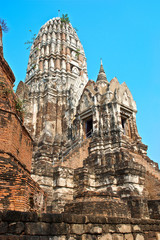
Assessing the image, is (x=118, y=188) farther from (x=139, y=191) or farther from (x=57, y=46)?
(x=57, y=46)

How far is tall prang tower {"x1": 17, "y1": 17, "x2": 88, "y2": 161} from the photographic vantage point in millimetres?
25705

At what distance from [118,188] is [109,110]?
7.46 metres

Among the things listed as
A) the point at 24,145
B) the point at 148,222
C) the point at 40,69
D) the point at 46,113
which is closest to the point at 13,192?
the point at 24,145

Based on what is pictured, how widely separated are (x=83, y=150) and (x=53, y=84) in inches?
530

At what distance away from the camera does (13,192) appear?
18.9 ft

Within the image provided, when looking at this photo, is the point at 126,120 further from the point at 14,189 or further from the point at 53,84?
the point at 14,189

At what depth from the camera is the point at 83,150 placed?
18.2 metres

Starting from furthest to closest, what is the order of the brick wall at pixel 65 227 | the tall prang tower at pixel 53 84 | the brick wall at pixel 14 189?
the tall prang tower at pixel 53 84 < the brick wall at pixel 14 189 < the brick wall at pixel 65 227

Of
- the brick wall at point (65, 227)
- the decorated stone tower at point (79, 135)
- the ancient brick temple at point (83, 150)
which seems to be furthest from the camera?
the decorated stone tower at point (79, 135)

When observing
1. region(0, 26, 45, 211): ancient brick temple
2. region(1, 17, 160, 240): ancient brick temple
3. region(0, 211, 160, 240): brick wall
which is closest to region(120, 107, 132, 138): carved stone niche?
region(1, 17, 160, 240): ancient brick temple

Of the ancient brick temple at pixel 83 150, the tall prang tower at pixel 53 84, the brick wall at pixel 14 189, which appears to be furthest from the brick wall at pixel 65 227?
the tall prang tower at pixel 53 84

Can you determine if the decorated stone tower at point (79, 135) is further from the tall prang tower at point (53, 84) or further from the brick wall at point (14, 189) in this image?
the brick wall at point (14, 189)

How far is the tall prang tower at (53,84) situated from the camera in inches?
1012

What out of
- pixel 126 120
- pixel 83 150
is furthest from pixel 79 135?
pixel 126 120
